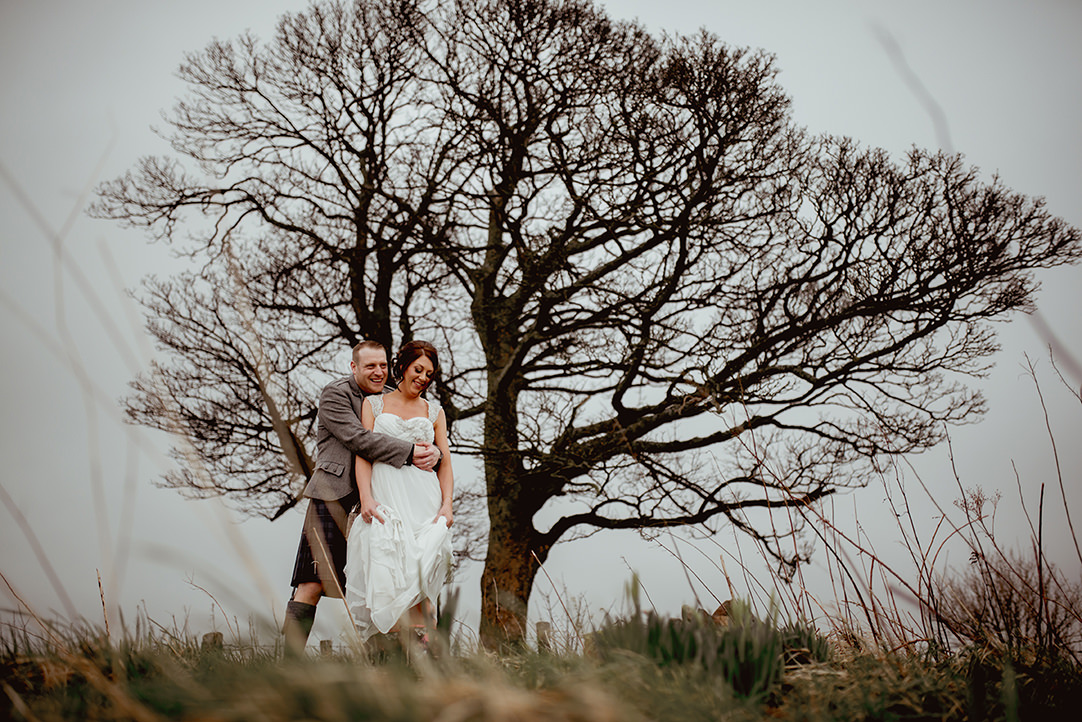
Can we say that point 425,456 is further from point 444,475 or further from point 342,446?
point 342,446

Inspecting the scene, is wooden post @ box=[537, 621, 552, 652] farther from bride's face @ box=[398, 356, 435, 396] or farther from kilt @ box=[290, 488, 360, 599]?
bride's face @ box=[398, 356, 435, 396]

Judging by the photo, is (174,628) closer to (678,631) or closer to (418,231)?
(678,631)

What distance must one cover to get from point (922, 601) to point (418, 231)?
648 cm

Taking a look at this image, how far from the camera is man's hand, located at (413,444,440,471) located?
377 cm

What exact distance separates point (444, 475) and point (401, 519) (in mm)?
358

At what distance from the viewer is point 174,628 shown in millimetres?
2416

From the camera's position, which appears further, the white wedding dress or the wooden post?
the white wedding dress

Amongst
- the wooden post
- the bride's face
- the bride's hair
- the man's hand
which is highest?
the bride's hair

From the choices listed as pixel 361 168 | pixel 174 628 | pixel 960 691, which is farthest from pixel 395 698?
pixel 361 168

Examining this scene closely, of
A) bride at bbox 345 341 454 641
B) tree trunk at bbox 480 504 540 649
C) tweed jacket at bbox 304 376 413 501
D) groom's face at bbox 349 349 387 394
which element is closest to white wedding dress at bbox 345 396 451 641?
bride at bbox 345 341 454 641

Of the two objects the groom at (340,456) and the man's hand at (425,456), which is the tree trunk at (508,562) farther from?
the man's hand at (425,456)

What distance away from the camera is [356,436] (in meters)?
3.77

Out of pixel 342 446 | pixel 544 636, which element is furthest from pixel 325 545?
pixel 544 636

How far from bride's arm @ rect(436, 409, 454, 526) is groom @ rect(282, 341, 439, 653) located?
0.18 feet
